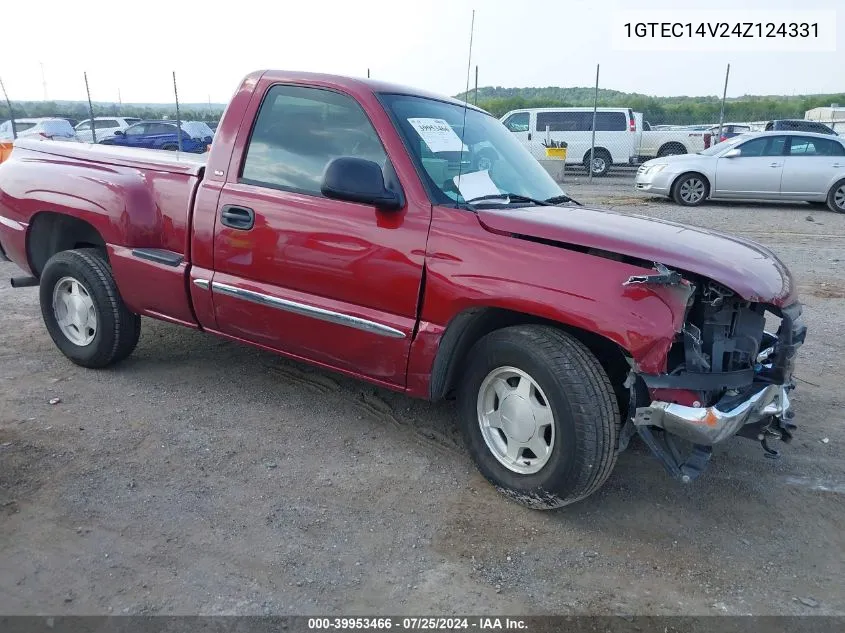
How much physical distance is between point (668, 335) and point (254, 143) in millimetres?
2434

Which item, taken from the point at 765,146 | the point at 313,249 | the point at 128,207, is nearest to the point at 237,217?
the point at 313,249

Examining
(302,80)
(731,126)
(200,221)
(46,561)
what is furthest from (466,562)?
(731,126)

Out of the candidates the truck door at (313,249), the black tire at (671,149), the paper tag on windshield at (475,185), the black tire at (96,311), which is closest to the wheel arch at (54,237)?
the black tire at (96,311)

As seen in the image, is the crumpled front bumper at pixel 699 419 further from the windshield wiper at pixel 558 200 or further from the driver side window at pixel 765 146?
the driver side window at pixel 765 146

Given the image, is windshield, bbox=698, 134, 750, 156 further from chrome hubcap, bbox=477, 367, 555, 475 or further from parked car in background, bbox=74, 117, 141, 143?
parked car in background, bbox=74, 117, 141, 143

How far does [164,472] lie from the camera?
3.40 meters

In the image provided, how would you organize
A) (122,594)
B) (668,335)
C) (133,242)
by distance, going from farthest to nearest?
1. (133,242)
2. (668,335)
3. (122,594)

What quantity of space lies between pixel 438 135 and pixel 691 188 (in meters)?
11.8

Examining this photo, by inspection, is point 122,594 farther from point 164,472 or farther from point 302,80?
point 302,80

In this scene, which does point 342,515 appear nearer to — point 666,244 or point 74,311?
point 666,244

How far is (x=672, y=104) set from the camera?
37.4 meters

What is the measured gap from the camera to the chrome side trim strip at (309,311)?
3.39 metres

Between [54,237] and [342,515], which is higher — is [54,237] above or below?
above

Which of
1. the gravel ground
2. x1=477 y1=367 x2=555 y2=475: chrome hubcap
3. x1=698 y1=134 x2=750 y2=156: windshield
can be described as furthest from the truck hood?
x1=698 y1=134 x2=750 y2=156: windshield
